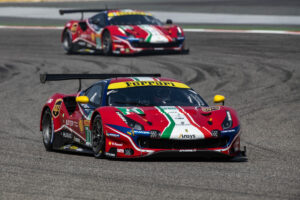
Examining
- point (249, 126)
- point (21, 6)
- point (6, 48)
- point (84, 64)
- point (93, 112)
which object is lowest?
point (21, 6)

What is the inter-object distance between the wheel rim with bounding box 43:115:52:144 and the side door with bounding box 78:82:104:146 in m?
0.77

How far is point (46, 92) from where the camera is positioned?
17078 millimetres

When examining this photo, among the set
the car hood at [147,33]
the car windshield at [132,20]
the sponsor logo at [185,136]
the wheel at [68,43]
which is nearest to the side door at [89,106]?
the sponsor logo at [185,136]

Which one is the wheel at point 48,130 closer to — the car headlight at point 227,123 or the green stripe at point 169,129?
the green stripe at point 169,129

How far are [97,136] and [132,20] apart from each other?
44.2 ft

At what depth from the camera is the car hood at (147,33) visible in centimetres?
2189

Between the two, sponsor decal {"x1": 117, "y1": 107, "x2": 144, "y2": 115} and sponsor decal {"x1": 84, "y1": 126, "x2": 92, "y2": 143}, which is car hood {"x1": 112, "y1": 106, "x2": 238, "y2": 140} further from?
sponsor decal {"x1": 84, "y1": 126, "x2": 92, "y2": 143}

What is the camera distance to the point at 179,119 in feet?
30.7

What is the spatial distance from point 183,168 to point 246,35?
716 inches

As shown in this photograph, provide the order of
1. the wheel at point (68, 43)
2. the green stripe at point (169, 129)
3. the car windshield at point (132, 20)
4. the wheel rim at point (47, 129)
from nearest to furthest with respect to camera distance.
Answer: the green stripe at point (169, 129) → the wheel rim at point (47, 129) → the car windshield at point (132, 20) → the wheel at point (68, 43)

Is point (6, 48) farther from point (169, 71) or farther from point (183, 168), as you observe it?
point (183, 168)

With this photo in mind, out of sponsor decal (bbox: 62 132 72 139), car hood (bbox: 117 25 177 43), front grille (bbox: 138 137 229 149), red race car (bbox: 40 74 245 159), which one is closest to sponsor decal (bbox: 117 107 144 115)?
red race car (bbox: 40 74 245 159)

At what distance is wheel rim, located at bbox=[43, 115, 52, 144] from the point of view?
11.2m

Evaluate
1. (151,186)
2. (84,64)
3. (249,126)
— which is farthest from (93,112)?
(84,64)
